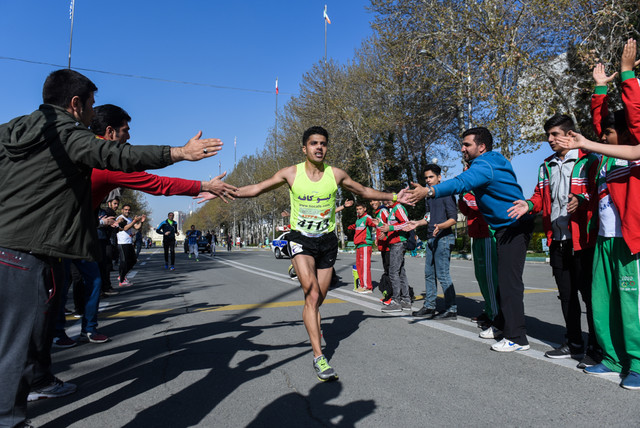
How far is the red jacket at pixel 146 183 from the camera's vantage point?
124 inches

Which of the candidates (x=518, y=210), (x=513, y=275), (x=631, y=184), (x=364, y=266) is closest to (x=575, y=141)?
(x=631, y=184)

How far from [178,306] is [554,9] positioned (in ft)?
58.6

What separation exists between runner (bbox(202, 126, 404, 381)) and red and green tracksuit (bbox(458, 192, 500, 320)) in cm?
188

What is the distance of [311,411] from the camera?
295cm

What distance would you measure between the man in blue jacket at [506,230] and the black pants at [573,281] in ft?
1.18

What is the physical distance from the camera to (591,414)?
2.77m

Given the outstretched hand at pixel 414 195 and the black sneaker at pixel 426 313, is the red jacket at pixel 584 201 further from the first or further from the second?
the black sneaker at pixel 426 313

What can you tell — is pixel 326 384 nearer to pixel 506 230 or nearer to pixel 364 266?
pixel 506 230

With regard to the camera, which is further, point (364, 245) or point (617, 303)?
point (364, 245)

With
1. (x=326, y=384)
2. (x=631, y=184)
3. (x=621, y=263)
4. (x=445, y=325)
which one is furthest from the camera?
(x=445, y=325)

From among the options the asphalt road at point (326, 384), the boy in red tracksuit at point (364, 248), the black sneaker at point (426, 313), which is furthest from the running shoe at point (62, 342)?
the boy in red tracksuit at point (364, 248)

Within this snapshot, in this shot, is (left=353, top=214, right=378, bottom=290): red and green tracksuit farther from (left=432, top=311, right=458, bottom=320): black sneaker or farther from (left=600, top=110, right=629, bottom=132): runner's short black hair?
(left=600, top=110, right=629, bottom=132): runner's short black hair

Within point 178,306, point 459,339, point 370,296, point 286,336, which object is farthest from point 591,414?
point 178,306

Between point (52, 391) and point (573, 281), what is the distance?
4582 millimetres
